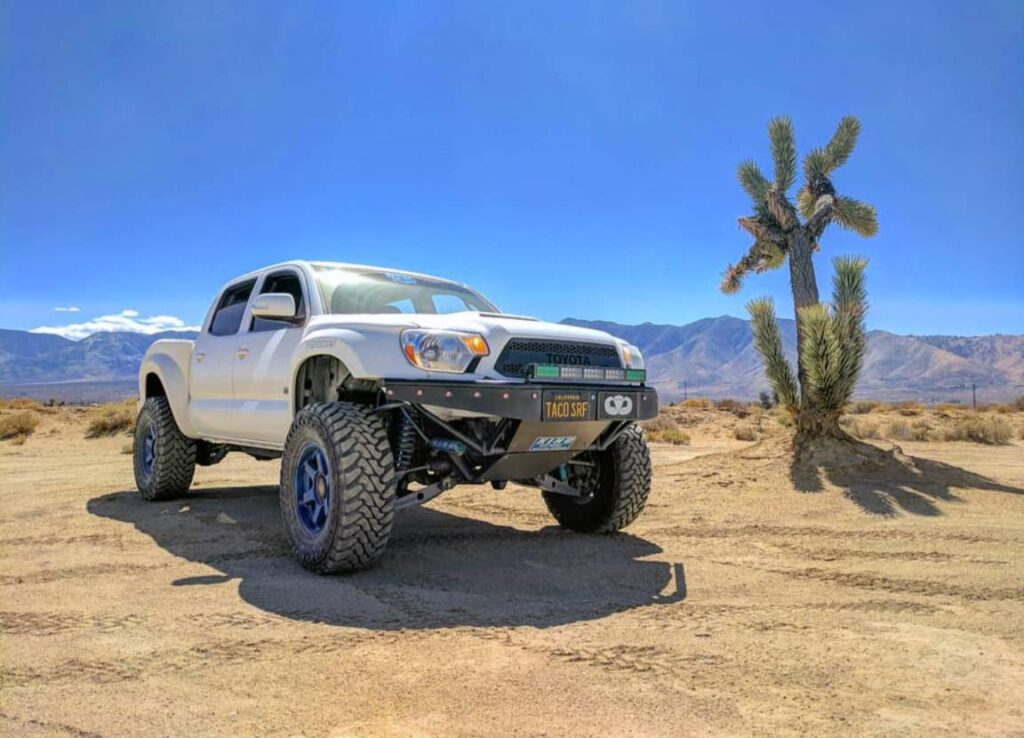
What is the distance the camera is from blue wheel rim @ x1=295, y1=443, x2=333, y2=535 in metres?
4.44

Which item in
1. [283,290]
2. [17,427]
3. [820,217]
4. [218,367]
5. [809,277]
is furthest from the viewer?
[17,427]

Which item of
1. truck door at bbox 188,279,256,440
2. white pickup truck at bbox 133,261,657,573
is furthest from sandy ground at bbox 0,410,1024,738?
truck door at bbox 188,279,256,440

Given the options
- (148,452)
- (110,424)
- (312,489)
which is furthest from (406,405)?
(110,424)

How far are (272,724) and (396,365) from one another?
2.24 m

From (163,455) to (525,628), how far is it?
199 inches

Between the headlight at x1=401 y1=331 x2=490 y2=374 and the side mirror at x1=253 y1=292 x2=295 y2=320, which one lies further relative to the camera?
the side mirror at x1=253 y1=292 x2=295 y2=320

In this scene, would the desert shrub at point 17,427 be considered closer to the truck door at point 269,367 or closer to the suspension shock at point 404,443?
the truck door at point 269,367

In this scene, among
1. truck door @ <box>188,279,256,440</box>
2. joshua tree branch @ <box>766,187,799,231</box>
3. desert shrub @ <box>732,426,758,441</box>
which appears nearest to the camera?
truck door @ <box>188,279,256,440</box>

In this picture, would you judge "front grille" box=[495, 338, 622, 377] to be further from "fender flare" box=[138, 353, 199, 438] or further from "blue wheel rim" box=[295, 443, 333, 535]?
"fender flare" box=[138, 353, 199, 438]

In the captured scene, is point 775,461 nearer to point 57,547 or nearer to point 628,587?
point 628,587

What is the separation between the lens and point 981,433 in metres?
14.6

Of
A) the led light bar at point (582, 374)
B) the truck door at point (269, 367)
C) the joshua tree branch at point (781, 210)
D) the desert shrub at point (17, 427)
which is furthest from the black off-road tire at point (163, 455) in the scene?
the desert shrub at point (17, 427)

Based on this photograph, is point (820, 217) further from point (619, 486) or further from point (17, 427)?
point (17, 427)

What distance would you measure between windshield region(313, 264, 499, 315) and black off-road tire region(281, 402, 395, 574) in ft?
3.95
